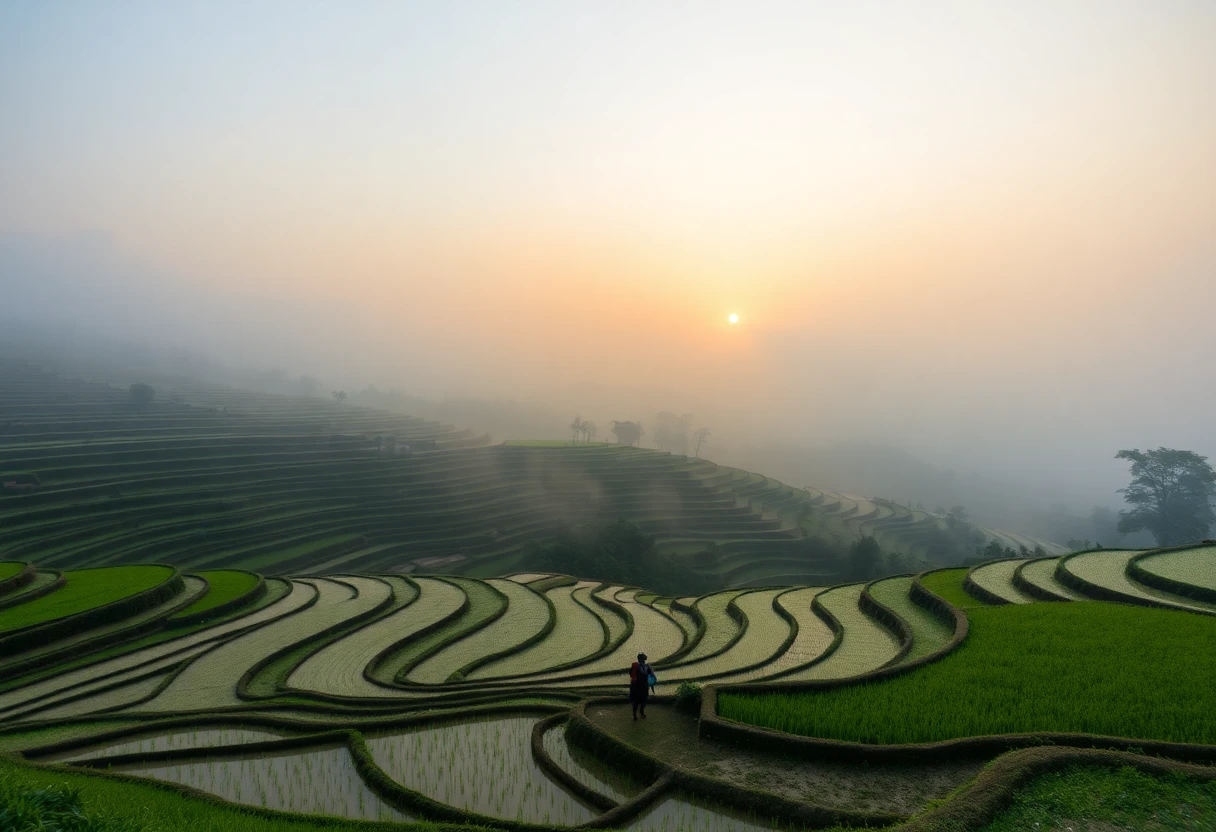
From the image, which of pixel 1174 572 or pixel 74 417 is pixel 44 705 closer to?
pixel 1174 572

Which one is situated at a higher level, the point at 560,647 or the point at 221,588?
the point at 560,647

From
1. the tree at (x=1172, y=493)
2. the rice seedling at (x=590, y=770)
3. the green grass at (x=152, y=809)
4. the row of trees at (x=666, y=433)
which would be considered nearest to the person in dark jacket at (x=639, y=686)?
the rice seedling at (x=590, y=770)

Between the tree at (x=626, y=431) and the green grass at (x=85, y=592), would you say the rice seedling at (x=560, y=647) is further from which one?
the tree at (x=626, y=431)

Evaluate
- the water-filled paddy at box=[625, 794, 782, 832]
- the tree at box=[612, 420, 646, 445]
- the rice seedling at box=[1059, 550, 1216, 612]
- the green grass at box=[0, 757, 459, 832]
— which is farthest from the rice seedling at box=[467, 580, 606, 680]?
the tree at box=[612, 420, 646, 445]

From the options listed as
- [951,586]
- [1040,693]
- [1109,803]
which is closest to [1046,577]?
[951,586]

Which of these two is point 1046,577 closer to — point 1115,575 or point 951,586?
point 1115,575

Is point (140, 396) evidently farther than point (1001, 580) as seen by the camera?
Yes

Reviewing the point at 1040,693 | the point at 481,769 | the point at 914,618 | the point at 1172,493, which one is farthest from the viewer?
the point at 1172,493
